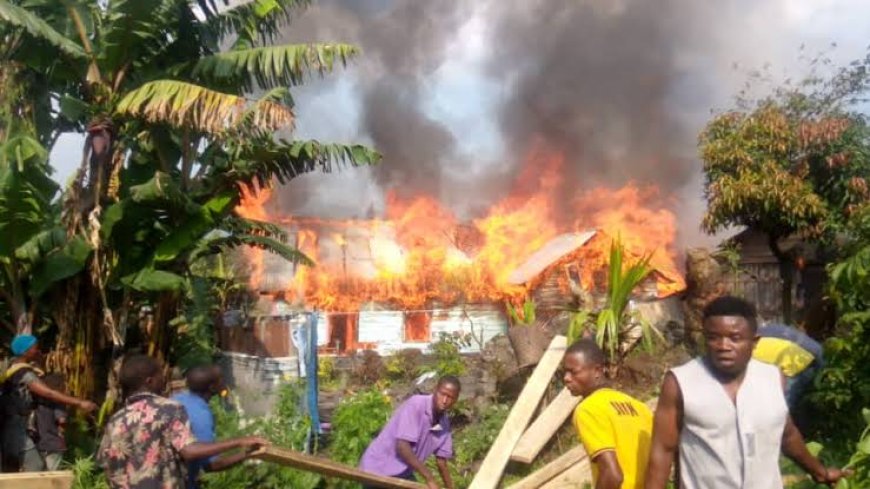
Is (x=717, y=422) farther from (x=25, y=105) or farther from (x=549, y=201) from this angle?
(x=549, y=201)

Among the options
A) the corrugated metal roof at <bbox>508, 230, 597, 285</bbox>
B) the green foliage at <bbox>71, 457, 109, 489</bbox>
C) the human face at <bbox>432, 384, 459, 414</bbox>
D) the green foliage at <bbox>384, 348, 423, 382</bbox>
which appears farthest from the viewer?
the corrugated metal roof at <bbox>508, 230, 597, 285</bbox>

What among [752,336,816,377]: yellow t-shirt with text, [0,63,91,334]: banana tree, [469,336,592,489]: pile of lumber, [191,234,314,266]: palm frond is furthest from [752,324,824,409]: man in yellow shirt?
[191,234,314,266]: palm frond

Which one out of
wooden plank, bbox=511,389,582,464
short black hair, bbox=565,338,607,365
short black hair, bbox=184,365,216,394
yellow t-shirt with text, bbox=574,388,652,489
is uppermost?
short black hair, bbox=565,338,607,365

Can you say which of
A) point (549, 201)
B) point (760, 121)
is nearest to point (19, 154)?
point (760, 121)

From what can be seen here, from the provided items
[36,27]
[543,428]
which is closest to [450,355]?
[543,428]

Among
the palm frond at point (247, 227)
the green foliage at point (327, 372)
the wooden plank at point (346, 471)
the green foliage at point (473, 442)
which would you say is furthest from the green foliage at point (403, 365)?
the wooden plank at point (346, 471)

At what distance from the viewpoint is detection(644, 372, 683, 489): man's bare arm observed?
3070 millimetres

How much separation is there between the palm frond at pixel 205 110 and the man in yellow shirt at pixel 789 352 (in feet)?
15.7

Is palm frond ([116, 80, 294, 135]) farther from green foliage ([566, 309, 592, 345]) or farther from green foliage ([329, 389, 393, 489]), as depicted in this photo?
green foliage ([566, 309, 592, 345])

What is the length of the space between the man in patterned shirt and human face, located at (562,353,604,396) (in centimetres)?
177

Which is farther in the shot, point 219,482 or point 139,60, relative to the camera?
point 139,60

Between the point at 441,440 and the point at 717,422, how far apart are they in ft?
8.84

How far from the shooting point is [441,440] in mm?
5449

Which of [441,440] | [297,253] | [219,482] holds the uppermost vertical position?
[297,253]
